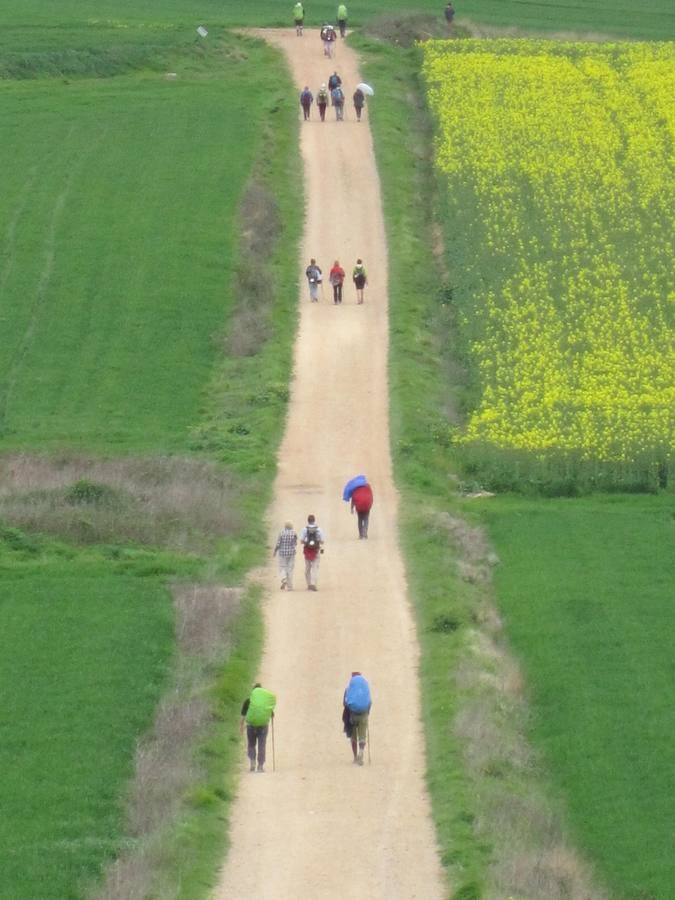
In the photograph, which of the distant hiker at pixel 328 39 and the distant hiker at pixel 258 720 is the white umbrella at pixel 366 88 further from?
the distant hiker at pixel 258 720

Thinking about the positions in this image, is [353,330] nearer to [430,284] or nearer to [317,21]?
[430,284]

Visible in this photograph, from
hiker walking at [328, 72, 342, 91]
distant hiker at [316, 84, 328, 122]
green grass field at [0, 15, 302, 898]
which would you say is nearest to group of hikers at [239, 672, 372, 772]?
A: green grass field at [0, 15, 302, 898]

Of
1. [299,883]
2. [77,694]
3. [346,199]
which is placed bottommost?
[299,883]

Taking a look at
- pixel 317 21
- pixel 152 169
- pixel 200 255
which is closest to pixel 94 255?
pixel 200 255

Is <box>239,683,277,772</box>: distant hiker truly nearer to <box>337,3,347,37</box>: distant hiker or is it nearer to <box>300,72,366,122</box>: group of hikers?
<box>300,72,366,122</box>: group of hikers

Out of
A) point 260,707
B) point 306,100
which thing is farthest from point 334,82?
point 260,707

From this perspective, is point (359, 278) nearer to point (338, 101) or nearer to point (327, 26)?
point (338, 101)

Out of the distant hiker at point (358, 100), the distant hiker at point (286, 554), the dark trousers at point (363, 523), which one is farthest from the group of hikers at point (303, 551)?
the distant hiker at point (358, 100)
